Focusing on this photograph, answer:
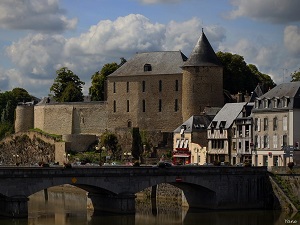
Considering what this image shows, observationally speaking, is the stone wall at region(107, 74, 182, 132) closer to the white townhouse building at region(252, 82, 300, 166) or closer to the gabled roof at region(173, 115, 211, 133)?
the gabled roof at region(173, 115, 211, 133)

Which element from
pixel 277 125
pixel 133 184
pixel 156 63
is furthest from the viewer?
pixel 156 63

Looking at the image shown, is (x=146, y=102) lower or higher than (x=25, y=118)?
higher

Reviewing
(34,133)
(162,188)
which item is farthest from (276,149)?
(34,133)

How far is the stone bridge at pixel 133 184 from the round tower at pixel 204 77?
28.1 m

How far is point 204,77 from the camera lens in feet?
285

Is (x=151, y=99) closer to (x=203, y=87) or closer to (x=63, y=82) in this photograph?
(x=203, y=87)

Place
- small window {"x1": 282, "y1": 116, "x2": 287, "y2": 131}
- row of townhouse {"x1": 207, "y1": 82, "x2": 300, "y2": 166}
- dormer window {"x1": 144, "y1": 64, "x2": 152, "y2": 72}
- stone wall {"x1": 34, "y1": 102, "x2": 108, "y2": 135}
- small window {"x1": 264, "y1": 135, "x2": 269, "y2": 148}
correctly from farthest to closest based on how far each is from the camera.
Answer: stone wall {"x1": 34, "y1": 102, "x2": 108, "y2": 135} → dormer window {"x1": 144, "y1": 64, "x2": 152, "y2": 72} → small window {"x1": 264, "y1": 135, "x2": 269, "y2": 148} → small window {"x1": 282, "y1": 116, "x2": 287, "y2": 131} → row of townhouse {"x1": 207, "y1": 82, "x2": 300, "y2": 166}

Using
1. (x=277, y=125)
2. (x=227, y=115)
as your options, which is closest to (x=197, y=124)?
(x=227, y=115)

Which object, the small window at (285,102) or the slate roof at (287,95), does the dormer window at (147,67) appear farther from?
the small window at (285,102)

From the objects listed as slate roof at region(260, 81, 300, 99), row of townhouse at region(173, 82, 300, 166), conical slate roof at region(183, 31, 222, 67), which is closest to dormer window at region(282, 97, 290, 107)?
row of townhouse at region(173, 82, 300, 166)

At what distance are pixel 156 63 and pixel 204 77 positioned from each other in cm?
806

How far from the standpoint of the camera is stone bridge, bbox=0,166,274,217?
50.9 metres

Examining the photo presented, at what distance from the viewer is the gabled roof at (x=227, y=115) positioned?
7569cm

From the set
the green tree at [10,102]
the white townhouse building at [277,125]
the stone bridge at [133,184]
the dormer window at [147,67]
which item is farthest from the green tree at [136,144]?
the green tree at [10,102]
